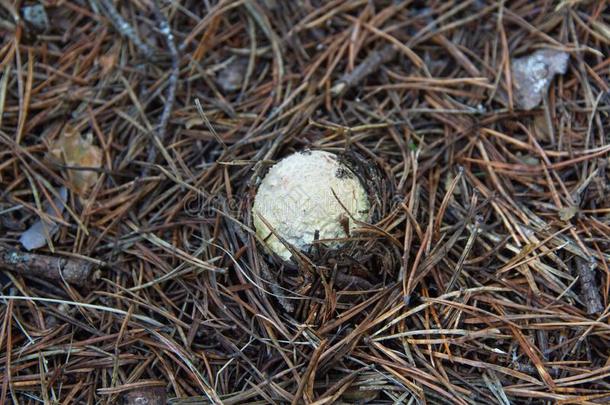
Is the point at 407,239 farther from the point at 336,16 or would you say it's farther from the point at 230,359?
the point at 336,16

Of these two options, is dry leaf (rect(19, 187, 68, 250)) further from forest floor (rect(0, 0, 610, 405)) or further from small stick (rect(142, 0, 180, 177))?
small stick (rect(142, 0, 180, 177))

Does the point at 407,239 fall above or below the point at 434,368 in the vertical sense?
above

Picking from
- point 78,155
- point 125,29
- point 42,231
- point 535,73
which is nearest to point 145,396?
point 42,231

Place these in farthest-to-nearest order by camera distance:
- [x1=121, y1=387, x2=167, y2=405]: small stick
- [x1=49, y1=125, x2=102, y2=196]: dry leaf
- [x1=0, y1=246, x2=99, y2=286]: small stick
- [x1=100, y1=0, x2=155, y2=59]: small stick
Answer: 1. [x1=100, y1=0, x2=155, y2=59]: small stick
2. [x1=49, y1=125, x2=102, y2=196]: dry leaf
3. [x1=0, y1=246, x2=99, y2=286]: small stick
4. [x1=121, y1=387, x2=167, y2=405]: small stick

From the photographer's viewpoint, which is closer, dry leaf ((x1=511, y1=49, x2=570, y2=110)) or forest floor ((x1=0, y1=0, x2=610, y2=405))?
forest floor ((x1=0, y1=0, x2=610, y2=405))

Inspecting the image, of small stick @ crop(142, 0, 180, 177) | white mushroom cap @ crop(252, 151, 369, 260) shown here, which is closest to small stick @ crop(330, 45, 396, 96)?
white mushroom cap @ crop(252, 151, 369, 260)

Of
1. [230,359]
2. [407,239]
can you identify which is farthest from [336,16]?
[230,359]
